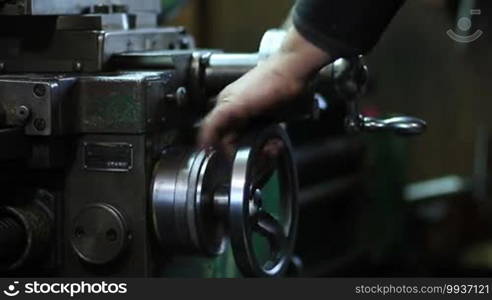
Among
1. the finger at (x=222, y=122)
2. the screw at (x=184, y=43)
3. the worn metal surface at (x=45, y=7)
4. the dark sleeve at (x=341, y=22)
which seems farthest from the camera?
the screw at (x=184, y=43)


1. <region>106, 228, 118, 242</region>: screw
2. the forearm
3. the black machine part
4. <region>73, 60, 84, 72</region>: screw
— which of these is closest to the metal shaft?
the black machine part

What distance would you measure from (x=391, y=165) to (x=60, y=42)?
1.46m

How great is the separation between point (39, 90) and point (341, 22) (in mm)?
358

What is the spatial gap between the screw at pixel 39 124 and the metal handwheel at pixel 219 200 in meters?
0.15

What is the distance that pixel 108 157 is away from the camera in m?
0.94

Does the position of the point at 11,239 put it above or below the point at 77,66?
below

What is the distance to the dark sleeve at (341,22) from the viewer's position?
0.77 m

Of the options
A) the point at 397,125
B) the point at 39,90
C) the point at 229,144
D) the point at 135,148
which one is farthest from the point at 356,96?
the point at 39,90

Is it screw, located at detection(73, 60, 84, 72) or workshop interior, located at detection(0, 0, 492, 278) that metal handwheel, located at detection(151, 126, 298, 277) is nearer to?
workshop interior, located at detection(0, 0, 492, 278)

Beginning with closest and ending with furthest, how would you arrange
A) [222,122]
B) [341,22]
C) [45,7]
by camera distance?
[341,22] < [222,122] < [45,7]

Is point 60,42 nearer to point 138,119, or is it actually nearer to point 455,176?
point 138,119

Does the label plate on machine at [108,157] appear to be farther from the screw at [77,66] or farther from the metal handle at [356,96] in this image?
the metal handle at [356,96]

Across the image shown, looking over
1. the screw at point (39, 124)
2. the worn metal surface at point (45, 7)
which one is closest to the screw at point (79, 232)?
the screw at point (39, 124)

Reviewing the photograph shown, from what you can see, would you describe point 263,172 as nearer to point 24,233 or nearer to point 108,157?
point 108,157
